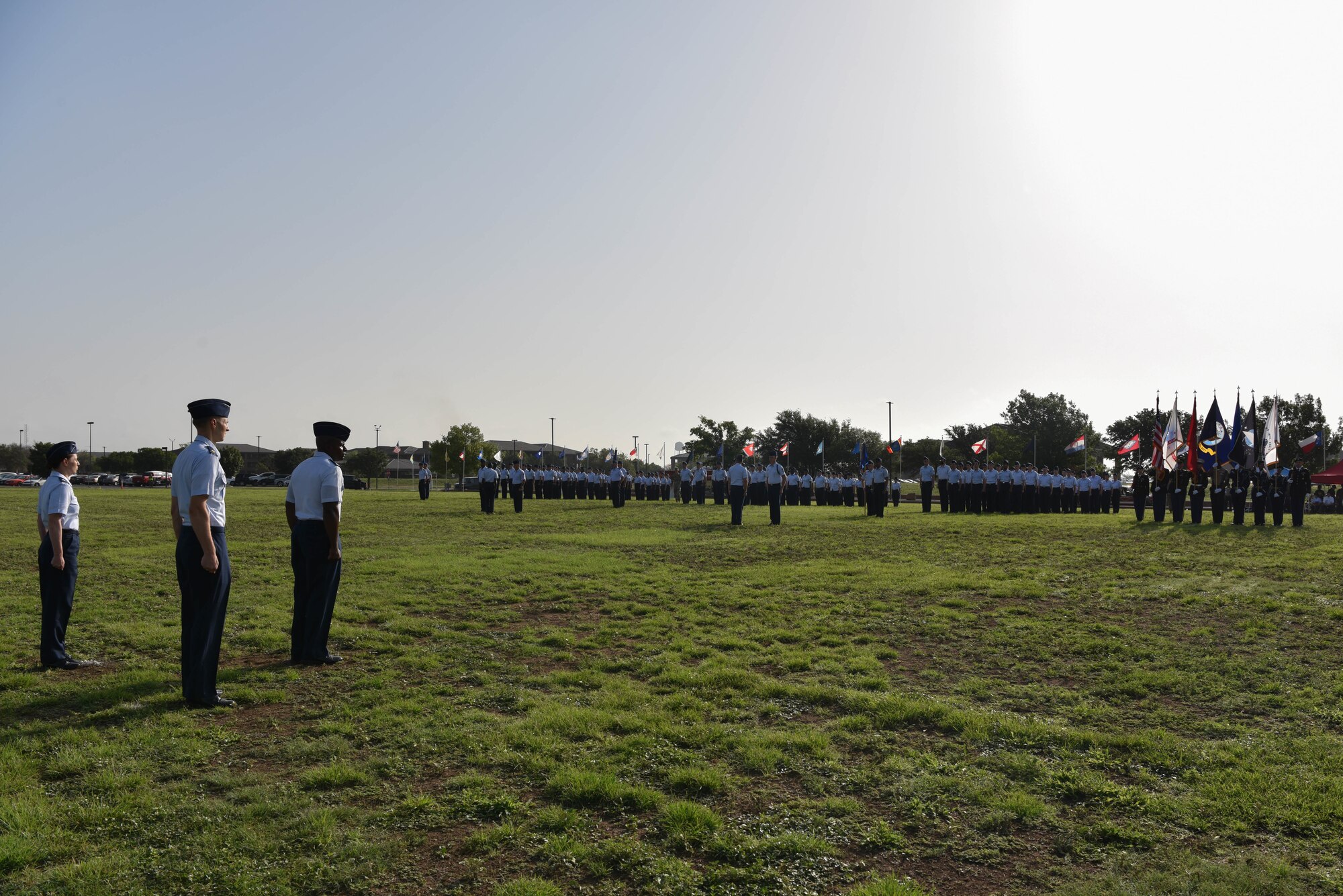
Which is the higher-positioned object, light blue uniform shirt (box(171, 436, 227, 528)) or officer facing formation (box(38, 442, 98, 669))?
light blue uniform shirt (box(171, 436, 227, 528))

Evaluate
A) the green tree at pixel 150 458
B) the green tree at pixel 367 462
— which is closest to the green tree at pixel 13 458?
the green tree at pixel 150 458

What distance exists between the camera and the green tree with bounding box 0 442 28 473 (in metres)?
122

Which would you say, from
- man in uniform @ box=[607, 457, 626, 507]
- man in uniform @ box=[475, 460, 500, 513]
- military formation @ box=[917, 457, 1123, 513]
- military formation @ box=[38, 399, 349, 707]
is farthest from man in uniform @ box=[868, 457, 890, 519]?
military formation @ box=[38, 399, 349, 707]

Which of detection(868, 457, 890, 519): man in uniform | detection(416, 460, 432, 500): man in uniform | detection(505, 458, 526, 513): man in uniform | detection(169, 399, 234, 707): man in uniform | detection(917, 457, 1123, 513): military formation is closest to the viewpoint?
detection(169, 399, 234, 707): man in uniform

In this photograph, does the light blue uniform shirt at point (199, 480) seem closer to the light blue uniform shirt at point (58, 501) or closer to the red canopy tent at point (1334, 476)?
the light blue uniform shirt at point (58, 501)

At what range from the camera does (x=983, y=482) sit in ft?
106

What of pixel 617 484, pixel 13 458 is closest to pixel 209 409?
pixel 617 484

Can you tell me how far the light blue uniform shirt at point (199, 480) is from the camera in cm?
611

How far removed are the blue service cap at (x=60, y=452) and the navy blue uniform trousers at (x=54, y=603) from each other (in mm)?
631

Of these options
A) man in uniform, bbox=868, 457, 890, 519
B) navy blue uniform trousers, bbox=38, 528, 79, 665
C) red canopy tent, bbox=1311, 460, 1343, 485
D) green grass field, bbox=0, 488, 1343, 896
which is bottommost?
green grass field, bbox=0, 488, 1343, 896

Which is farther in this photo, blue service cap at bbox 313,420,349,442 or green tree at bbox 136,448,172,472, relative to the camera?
green tree at bbox 136,448,172,472

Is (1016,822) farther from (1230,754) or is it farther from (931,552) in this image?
(931,552)

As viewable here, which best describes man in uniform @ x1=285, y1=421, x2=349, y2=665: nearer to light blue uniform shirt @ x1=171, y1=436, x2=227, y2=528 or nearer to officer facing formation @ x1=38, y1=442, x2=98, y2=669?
light blue uniform shirt @ x1=171, y1=436, x2=227, y2=528

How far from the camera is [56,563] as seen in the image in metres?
7.32
